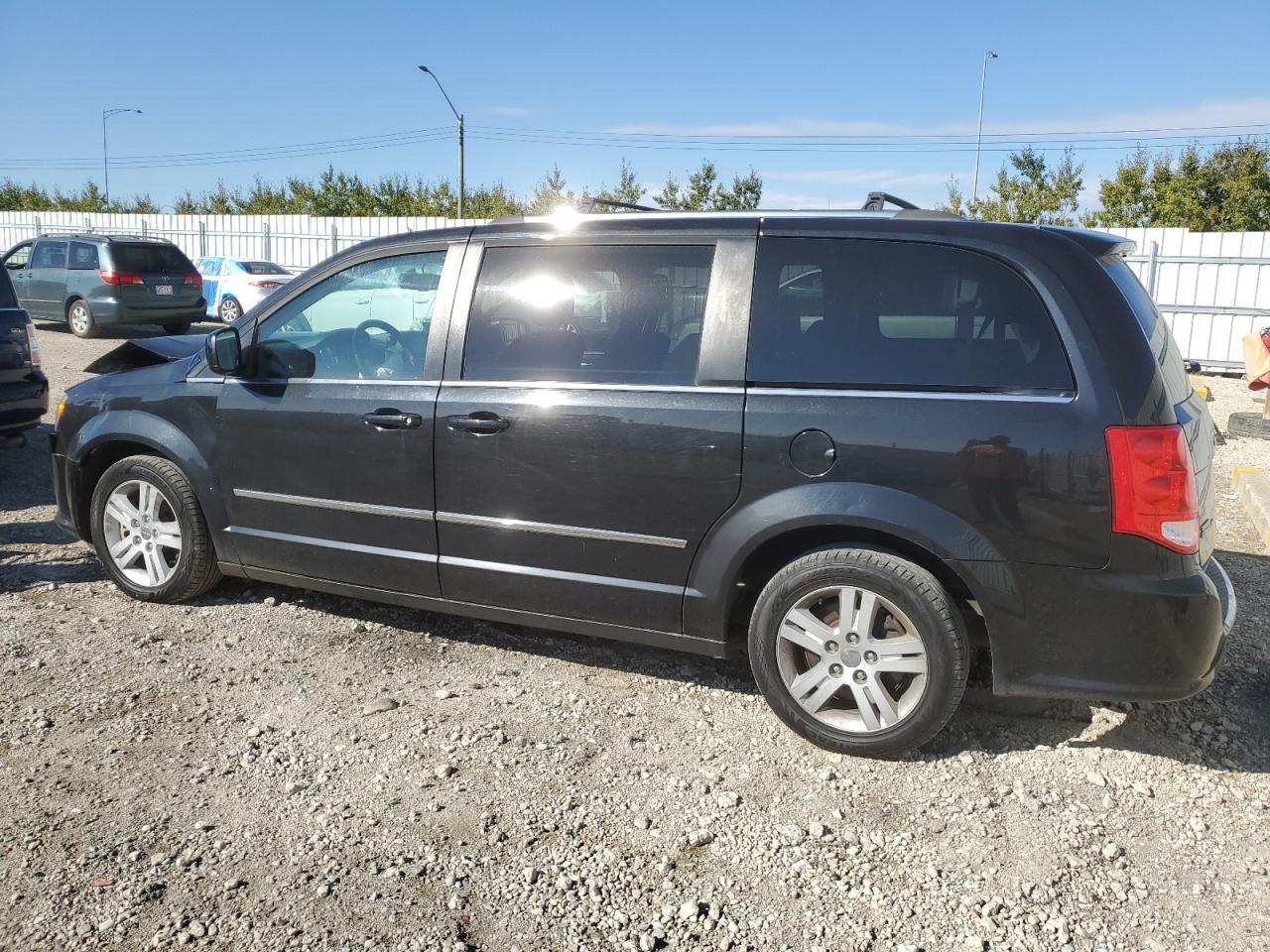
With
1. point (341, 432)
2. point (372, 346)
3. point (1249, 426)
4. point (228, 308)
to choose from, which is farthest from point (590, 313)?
point (228, 308)

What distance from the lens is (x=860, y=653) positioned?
3.54 m

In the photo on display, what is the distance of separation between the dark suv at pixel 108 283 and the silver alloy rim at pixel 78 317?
0.05 feet

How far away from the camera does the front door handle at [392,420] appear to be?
164 inches

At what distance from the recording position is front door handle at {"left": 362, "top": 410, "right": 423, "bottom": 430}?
4160mm

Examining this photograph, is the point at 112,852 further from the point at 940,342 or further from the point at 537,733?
the point at 940,342

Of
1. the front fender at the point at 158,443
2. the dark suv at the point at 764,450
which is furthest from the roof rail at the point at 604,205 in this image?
the front fender at the point at 158,443

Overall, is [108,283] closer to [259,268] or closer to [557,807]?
[259,268]

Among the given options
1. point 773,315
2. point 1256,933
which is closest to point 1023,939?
point 1256,933

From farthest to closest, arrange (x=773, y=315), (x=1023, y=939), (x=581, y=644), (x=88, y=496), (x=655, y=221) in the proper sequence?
(x=88, y=496) → (x=581, y=644) → (x=655, y=221) → (x=773, y=315) → (x=1023, y=939)

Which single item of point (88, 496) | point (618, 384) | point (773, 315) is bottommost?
point (88, 496)

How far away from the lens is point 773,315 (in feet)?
12.1

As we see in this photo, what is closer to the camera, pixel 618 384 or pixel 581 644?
pixel 618 384

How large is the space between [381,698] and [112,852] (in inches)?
47.4

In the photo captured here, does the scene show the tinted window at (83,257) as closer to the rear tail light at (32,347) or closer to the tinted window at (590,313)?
the rear tail light at (32,347)
